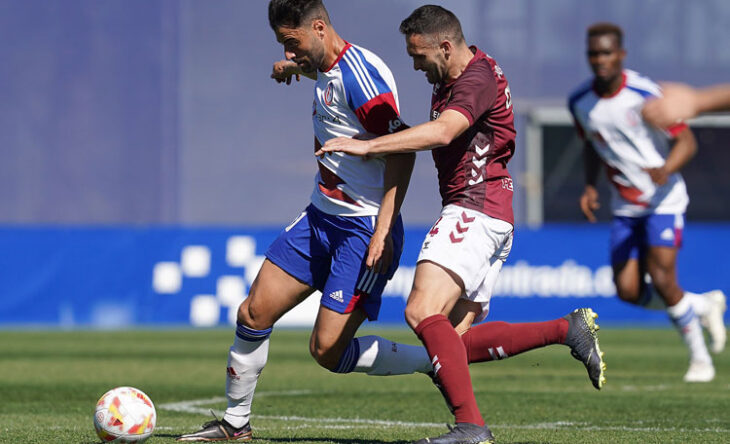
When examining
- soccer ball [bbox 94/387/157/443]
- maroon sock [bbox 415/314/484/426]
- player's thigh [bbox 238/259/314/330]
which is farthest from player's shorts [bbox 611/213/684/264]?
soccer ball [bbox 94/387/157/443]

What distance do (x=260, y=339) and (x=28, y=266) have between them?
11699mm

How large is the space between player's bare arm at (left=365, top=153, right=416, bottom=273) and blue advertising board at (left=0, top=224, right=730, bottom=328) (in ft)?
36.4

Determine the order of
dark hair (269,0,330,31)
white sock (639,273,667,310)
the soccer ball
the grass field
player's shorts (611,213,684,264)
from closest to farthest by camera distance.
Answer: the soccer ball → dark hair (269,0,330,31) → the grass field → player's shorts (611,213,684,264) → white sock (639,273,667,310)

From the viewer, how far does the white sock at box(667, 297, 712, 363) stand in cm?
938

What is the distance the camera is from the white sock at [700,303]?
9.71 m

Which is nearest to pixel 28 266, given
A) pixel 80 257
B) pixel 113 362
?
pixel 80 257

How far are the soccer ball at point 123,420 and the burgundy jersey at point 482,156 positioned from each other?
5.40 ft

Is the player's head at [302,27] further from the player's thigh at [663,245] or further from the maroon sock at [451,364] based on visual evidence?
the player's thigh at [663,245]

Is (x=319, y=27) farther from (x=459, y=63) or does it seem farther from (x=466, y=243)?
(x=466, y=243)

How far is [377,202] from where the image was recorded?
579 centimetres

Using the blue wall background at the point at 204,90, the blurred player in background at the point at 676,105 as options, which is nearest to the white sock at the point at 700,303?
the blurred player in background at the point at 676,105

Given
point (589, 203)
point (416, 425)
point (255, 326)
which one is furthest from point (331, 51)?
point (589, 203)

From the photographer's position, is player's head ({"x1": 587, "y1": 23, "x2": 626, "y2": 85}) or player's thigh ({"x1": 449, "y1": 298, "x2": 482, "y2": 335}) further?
player's head ({"x1": 587, "y1": 23, "x2": 626, "y2": 85})

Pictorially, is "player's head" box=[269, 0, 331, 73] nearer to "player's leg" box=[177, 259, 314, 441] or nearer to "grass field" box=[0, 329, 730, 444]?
"player's leg" box=[177, 259, 314, 441]
